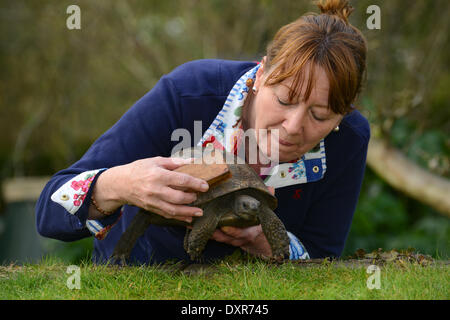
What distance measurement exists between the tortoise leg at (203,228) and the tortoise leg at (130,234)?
293mm

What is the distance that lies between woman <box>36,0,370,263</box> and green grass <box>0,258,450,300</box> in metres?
0.27

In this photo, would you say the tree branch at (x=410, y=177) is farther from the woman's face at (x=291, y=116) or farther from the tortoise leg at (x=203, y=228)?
the tortoise leg at (x=203, y=228)

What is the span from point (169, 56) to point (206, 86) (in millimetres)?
7513

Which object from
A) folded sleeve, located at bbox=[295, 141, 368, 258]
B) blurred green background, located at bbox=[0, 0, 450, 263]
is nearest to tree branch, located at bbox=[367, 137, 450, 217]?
blurred green background, located at bbox=[0, 0, 450, 263]

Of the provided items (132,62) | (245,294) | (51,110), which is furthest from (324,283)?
(132,62)

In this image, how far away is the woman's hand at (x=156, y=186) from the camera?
2037mm

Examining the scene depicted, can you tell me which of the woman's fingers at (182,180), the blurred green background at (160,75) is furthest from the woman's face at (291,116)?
the blurred green background at (160,75)

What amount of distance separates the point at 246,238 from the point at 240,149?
0.52 meters

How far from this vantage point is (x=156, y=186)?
2.04 m

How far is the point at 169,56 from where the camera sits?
32.4 feet

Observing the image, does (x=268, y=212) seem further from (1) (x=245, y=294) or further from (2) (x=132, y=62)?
(2) (x=132, y=62)

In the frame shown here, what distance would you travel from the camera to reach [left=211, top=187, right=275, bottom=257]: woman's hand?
104 inches

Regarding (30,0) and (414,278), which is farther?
(30,0)
